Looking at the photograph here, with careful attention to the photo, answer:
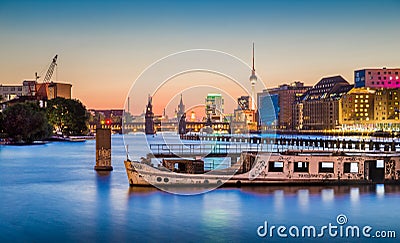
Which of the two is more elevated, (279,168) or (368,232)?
(279,168)

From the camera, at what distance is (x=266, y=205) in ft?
88.1

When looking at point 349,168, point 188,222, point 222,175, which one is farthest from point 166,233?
point 349,168

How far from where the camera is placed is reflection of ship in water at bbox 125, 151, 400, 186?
2988cm

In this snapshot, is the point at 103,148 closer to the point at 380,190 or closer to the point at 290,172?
the point at 290,172

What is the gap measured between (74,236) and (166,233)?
350cm

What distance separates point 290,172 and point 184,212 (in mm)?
7390

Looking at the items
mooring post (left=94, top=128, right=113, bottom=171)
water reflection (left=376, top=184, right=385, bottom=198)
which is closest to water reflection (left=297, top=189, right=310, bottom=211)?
water reflection (left=376, top=184, right=385, bottom=198)

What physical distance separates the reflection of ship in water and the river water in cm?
62

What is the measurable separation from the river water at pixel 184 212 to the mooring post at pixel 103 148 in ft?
10.8

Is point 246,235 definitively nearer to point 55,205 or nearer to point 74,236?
point 74,236

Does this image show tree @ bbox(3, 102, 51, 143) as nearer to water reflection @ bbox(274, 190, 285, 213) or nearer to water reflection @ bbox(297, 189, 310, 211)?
water reflection @ bbox(274, 190, 285, 213)

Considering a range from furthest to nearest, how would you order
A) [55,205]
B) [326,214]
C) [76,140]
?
[76,140], [55,205], [326,214]

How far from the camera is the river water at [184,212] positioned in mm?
21859

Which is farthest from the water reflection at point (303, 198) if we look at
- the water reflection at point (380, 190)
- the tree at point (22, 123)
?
the tree at point (22, 123)
